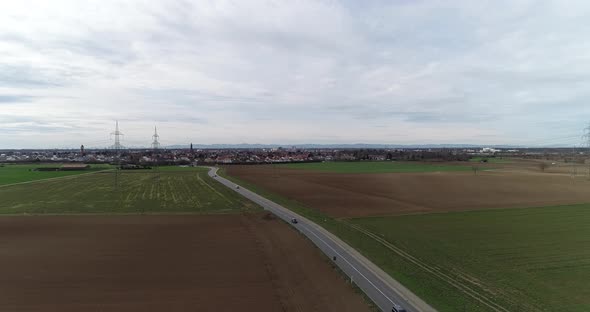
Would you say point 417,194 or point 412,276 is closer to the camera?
point 412,276

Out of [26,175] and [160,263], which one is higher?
[26,175]

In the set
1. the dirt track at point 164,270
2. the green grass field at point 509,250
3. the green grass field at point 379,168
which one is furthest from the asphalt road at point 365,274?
the green grass field at point 379,168

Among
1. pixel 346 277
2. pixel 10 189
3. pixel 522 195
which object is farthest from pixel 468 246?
pixel 10 189

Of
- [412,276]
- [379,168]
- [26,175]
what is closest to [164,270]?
[412,276]

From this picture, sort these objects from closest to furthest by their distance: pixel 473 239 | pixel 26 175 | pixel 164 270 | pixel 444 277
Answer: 1. pixel 444 277
2. pixel 164 270
3. pixel 473 239
4. pixel 26 175

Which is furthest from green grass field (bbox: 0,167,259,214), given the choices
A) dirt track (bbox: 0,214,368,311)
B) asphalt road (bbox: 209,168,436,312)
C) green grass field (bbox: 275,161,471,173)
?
green grass field (bbox: 275,161,471,173)

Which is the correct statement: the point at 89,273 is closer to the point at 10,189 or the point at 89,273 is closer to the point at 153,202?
the point at 153,202

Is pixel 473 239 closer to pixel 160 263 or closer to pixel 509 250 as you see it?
pixel 509 250
